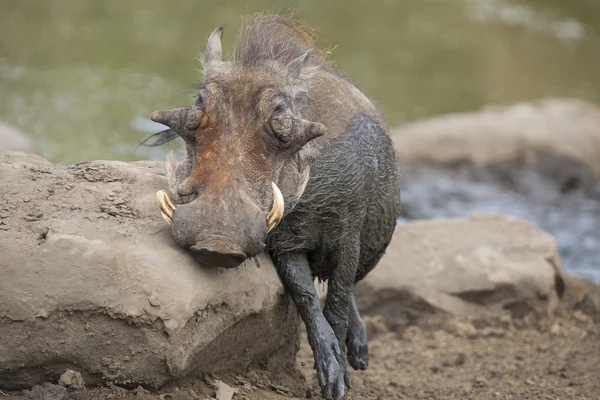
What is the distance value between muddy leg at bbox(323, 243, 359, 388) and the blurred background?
19.8 feet

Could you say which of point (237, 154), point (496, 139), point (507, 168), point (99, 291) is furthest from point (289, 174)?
point (496, 139)

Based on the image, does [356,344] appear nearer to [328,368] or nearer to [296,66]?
[328,368]

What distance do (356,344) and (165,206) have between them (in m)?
1.89

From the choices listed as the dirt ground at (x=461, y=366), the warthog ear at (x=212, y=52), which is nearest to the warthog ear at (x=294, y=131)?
the warthog ear at (x=212, y=52)

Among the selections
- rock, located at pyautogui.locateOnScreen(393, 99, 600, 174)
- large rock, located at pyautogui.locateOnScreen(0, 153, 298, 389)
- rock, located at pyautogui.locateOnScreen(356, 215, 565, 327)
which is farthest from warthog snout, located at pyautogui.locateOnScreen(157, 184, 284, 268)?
rock, located at pyautogui.locateOnScreen(393, 99, 600, 174)

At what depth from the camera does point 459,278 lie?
7.23m

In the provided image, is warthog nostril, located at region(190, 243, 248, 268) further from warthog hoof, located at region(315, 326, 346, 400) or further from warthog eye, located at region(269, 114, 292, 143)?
warthog hoof, located at region(315, 326, 346, 400)

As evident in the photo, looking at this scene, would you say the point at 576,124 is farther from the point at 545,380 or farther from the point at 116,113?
the point at 545,380

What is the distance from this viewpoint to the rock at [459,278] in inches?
280

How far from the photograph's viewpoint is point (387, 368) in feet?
20.6

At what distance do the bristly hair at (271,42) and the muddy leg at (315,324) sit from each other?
0.91 m

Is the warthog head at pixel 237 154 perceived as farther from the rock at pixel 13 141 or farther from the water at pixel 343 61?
the water at pixel 343 61

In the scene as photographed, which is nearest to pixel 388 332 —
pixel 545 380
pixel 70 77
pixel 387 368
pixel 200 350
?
pixel 387 368

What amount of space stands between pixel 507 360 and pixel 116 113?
733cm
